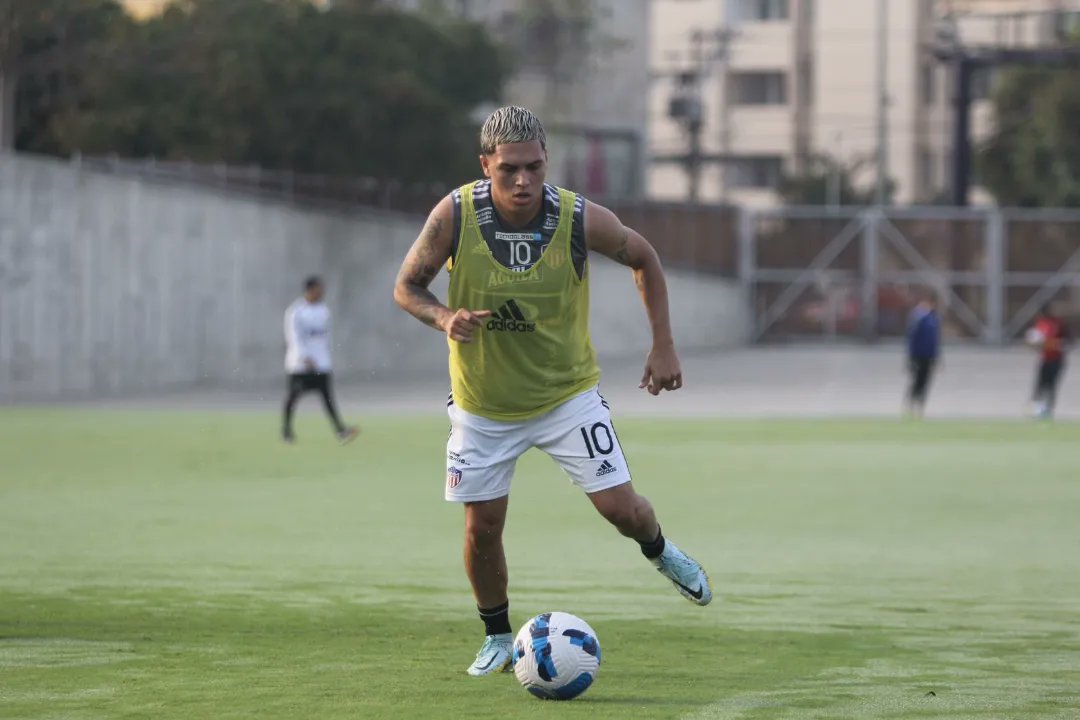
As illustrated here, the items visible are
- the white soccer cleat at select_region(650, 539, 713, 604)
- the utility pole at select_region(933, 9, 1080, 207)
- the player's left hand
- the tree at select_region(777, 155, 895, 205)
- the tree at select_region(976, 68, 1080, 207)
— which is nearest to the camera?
the player's left hand

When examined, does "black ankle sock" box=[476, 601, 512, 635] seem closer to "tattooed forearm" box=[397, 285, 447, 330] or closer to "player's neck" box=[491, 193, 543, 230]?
"tattooed forearm" box=[397, 285, 447, 330]

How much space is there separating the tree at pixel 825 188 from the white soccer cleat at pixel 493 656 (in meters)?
62.1

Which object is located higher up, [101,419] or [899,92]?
[899,92]

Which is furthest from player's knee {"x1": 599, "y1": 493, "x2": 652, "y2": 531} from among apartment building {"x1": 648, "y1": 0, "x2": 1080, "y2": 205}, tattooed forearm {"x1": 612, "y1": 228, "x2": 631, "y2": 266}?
apartment building {"x1": 648, "y1": 0, "x2": 1080, "y2": 205}

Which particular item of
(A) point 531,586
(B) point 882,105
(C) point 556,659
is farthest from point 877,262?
(C) point 556,659

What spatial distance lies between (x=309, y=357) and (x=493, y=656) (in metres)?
16.0

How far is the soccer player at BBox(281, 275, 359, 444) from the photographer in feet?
77.3

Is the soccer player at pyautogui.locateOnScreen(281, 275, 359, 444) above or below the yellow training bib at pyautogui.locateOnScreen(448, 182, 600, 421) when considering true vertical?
below

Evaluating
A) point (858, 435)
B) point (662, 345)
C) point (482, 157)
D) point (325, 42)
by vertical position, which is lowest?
point (858, 435)

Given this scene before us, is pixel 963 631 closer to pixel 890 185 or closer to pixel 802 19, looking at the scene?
pixel 890 185

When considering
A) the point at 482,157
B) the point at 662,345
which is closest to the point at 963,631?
the point at 662,345

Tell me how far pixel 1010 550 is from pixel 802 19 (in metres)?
72.7

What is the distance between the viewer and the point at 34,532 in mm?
14242

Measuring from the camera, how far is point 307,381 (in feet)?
77.4
